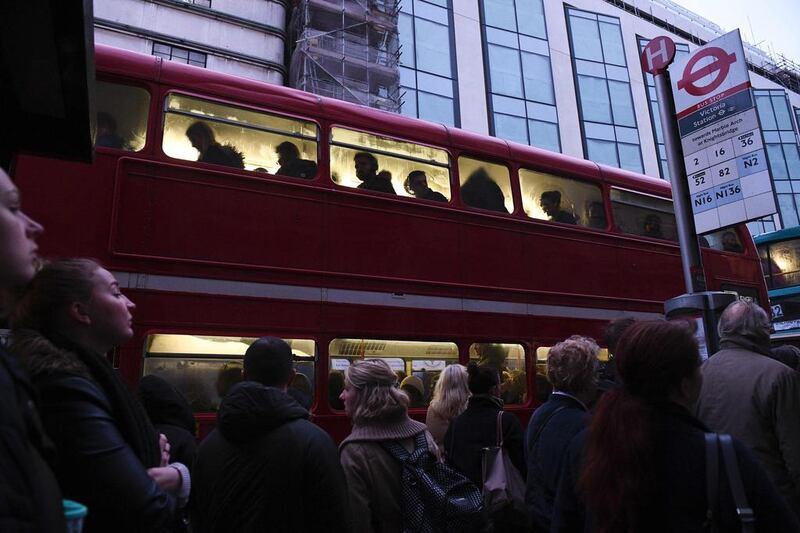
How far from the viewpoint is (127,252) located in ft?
15.4

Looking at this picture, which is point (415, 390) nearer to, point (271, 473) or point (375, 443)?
point (375, 443)

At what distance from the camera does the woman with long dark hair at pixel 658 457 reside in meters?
1.47

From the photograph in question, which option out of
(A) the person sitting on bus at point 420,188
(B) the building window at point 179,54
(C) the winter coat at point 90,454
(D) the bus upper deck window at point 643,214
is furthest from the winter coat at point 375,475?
(B) the building window at point 179,54

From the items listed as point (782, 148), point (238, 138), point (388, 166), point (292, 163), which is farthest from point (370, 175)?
point (782, 148)

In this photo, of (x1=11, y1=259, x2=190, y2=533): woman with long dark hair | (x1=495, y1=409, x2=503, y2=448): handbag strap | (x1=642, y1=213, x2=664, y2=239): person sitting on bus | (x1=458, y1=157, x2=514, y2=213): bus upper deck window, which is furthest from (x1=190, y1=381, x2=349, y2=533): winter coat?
(x1=642, y1=213, x2=664, y2=239): person sitting on bus

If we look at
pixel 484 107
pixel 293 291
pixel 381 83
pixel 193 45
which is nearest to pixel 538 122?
pixel 484 107

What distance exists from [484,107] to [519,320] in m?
14.2

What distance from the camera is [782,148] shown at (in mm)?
28391

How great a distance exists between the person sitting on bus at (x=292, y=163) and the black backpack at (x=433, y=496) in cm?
365

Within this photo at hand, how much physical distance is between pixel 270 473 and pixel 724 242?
28.7 ft

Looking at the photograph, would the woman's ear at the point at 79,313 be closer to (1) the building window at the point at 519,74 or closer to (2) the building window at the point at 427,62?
(2) the building window at the point at 427,62

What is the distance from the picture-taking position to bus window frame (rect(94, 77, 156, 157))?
16.0 feet

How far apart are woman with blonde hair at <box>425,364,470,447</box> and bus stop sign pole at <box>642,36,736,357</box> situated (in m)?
1.87

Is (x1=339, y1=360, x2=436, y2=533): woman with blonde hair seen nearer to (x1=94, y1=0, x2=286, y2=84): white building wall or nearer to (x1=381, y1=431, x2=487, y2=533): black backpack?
(x1=381, y1=431, x2=487, y2=533): black backpack
